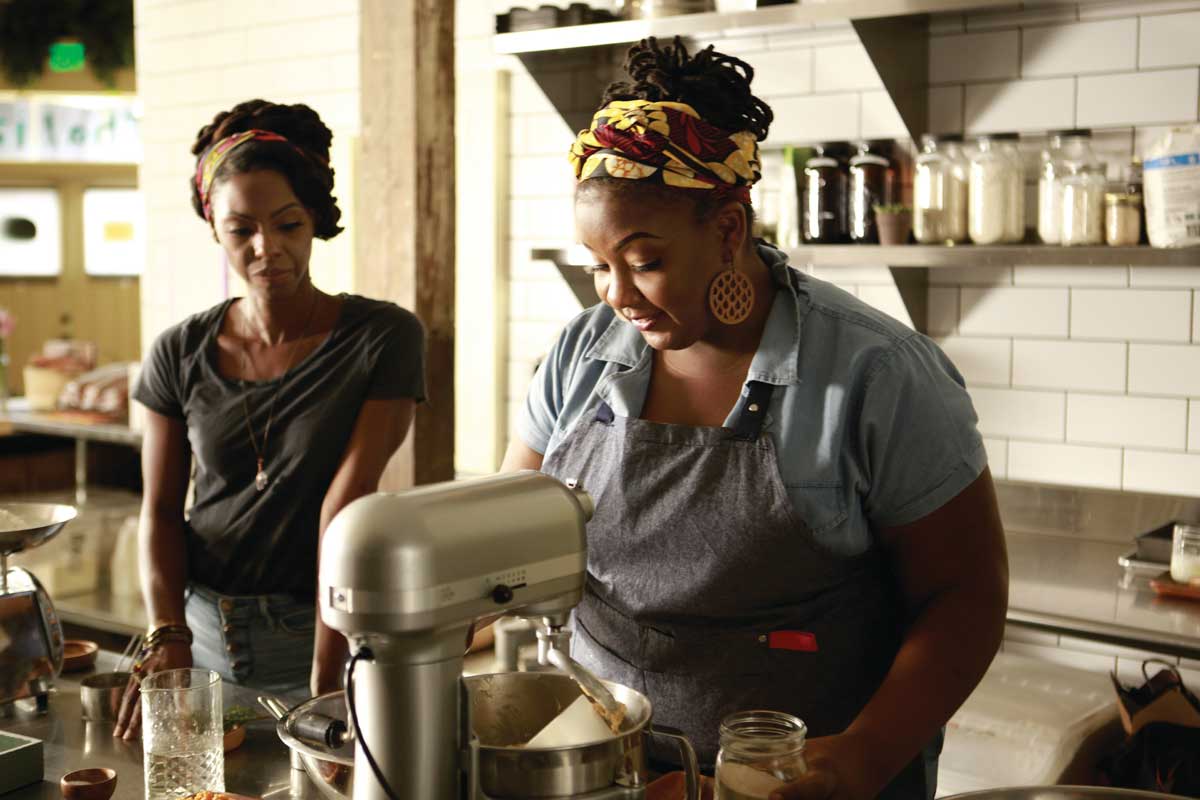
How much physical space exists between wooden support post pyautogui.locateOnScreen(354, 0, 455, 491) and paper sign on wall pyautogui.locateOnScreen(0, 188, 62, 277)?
630 centimetres

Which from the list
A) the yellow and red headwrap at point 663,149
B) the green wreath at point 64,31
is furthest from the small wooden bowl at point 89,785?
the green wreath at point 64,31

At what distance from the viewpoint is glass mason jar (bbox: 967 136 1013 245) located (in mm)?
3172

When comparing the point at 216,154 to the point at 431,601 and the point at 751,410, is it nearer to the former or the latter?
the point at 751,410

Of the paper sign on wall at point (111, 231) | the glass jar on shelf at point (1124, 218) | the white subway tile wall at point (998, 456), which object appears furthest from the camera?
the paper sign on wall at point (111, 231)

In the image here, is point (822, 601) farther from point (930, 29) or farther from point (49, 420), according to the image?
point (49, 420)

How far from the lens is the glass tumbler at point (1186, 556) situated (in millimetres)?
2773

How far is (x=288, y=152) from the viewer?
226cm

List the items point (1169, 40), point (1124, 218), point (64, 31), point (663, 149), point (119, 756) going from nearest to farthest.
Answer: point (663, 149)
point (119, 756)
point (1124, 218)
point (1169, 40)
point (64, 31)

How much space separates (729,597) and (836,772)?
0.86 ft

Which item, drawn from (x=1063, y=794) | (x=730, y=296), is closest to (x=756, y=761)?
(x=1063, y=794)

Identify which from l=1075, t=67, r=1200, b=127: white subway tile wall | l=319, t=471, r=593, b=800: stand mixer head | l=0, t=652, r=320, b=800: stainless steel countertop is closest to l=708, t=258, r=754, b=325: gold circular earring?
l=319, t=471, r=593, b=800: stand mixer head

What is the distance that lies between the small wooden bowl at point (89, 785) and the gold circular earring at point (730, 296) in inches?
36.3

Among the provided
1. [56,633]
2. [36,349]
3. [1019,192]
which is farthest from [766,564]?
[36,349]

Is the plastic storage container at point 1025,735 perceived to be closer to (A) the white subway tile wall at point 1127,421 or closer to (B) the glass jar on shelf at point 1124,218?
(A) the white subway tile wall at point 1127,421
